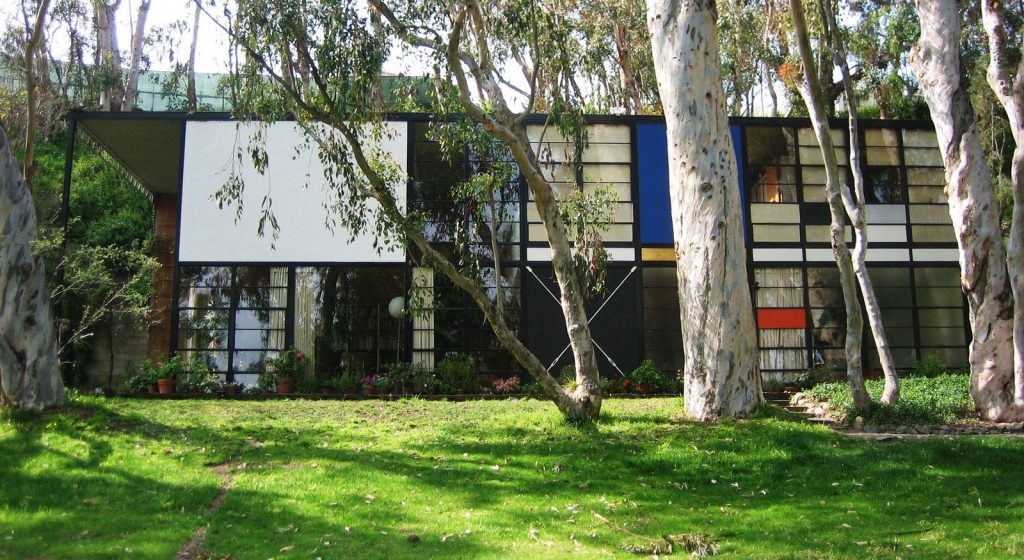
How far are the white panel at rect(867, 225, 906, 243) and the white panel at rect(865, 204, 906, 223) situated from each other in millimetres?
132

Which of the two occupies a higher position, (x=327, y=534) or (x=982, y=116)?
(x=982, y=116)

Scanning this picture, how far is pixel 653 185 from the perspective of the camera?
16453 mm

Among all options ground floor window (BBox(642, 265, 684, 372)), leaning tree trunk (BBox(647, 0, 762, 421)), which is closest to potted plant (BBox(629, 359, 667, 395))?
ground floor window (BBox(642, 265, 684, 372))

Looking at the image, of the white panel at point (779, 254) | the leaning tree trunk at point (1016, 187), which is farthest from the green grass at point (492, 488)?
the white panel at point (779, 254)

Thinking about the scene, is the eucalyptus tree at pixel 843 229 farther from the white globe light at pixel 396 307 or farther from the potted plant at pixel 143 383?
the potted plant at pixel 143 383

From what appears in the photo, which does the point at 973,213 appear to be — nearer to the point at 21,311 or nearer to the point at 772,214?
the point at 772,214

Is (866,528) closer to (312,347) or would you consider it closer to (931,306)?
(312,347)

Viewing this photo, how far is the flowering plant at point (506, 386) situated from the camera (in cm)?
1471

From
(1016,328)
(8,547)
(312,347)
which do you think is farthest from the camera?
(312,347)

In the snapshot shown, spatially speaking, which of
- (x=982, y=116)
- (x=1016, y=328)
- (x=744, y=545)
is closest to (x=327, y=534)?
(x=744, y=545)

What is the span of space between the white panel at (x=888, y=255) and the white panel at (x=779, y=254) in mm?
1546

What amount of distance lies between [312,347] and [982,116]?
15.6m

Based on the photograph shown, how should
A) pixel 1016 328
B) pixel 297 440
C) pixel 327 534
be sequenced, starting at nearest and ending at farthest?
pixel 327 534, pixel 297 440, pixel 1016 328

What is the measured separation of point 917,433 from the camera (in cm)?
984
